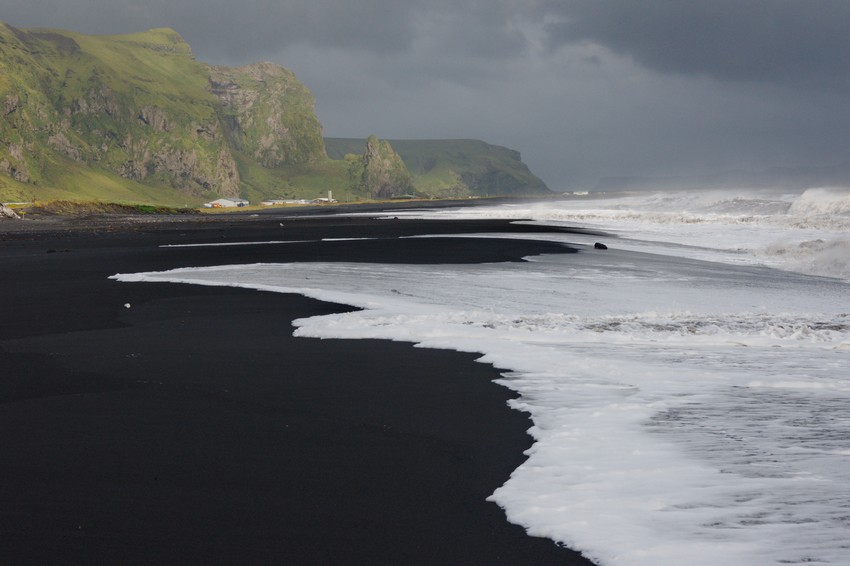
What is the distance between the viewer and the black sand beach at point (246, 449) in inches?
199

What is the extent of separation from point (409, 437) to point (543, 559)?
2730 mm

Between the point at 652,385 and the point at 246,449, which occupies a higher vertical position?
the point at 652,385

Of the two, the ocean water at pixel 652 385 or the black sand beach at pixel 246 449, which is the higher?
the ocean water at pixel 652 385

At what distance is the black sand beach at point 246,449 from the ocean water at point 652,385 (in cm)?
48

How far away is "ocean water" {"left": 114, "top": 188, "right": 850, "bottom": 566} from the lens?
17.5 ft

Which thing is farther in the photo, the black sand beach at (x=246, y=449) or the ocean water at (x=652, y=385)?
the ocean water at (x=652, y=385)

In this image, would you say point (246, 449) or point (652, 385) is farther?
point (652, 385)

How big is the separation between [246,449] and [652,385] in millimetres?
4789

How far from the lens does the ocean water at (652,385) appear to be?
5.32 meters

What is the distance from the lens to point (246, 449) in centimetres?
700

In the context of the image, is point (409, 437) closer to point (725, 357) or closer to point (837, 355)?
point (725, 357)

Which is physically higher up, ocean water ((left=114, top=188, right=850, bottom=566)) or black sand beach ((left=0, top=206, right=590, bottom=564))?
ocean water ((left=114, top=188, right=850, bottom=566))

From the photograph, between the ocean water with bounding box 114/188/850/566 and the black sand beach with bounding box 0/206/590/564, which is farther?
the ocean water with bounding box 114/188/850/566

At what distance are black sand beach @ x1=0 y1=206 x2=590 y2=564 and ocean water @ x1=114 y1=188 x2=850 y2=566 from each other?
0.48 meters
